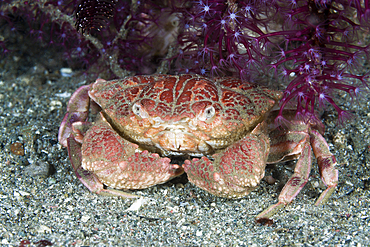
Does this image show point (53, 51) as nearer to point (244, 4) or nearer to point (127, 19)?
point (127, 19)

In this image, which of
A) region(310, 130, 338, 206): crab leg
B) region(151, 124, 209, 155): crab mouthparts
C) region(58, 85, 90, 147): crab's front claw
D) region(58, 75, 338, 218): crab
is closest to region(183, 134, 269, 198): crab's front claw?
region(58, 75, 338, 218): crab

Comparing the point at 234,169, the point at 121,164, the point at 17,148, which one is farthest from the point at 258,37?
the point at 17,148

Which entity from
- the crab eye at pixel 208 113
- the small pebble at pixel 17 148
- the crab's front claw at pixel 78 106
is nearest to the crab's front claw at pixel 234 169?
the crab eye at pixel 208 113

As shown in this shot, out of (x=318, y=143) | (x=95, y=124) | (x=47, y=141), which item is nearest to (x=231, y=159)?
(x=318, y=143)

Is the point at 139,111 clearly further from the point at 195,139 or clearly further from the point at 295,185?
the point at 295,185

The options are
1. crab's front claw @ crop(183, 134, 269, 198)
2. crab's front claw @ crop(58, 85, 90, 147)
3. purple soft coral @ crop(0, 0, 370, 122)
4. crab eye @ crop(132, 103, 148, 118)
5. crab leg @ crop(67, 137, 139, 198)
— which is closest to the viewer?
crab's front claw @ crop(183, 134, 269, 198)

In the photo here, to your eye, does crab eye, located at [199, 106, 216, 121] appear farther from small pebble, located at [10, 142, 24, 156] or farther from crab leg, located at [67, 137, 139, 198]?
small pebble, located at [10, 142, 24, 156]

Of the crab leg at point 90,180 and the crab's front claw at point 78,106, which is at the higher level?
the crab's front claw at point 78,106

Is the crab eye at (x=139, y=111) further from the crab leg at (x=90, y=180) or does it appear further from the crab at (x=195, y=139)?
the crab leg at (x=90, y=180)
